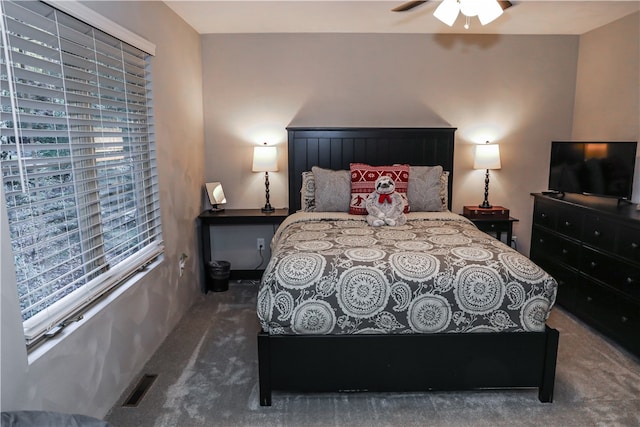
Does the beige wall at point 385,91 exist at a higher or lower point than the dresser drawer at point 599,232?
higher

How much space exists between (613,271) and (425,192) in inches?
55.3

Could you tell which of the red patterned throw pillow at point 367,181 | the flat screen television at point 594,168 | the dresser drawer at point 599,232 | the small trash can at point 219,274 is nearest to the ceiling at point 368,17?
the flat screen television at point 594,168

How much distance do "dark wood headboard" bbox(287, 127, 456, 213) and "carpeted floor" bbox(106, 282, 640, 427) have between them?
6.23 ft

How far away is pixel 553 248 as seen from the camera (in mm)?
3551

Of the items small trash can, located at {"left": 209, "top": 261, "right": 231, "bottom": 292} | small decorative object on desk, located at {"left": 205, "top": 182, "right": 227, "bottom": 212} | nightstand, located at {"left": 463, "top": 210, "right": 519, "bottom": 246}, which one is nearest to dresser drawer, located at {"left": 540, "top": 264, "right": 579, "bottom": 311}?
nightstand, located at {"left": 463, "top": 210, "right": 519, "bottom": 246}

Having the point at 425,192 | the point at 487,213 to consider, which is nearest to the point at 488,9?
the point at 425,192

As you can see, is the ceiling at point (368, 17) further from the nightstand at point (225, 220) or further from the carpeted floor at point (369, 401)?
the carpeted floor at point (369, 401)

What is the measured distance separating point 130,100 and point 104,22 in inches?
18.2

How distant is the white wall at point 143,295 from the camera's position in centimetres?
154

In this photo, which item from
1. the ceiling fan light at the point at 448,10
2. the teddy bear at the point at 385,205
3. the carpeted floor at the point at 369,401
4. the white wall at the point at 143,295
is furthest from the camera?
the teddy bear at the point at 385,205

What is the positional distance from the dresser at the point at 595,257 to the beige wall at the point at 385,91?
2.77 feet

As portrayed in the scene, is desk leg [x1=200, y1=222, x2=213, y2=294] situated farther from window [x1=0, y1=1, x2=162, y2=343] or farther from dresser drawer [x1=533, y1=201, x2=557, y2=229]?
dresser drawer [x1=533, y1=201, x2=557, y2=229]

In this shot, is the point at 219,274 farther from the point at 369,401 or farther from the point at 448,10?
the point at 448,10

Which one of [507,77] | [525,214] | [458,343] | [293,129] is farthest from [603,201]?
[293,129]
